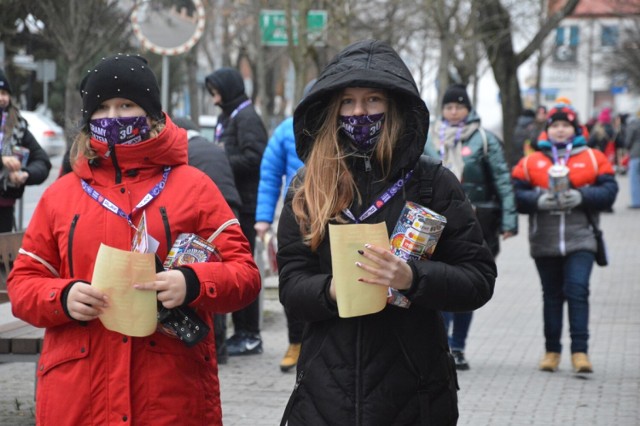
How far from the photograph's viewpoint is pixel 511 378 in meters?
8.43

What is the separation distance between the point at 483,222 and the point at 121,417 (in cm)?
523

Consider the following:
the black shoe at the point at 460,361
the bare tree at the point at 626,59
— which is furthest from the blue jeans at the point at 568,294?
the bare tree at the point at 626,59

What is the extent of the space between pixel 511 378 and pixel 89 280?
5105mm

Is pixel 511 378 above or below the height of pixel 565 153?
below

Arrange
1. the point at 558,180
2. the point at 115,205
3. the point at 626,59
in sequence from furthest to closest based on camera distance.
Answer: the point at 626,59 < the point at 558,180 < the point at 115,205

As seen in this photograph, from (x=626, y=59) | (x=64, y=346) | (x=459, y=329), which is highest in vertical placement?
(x=626, y=59)

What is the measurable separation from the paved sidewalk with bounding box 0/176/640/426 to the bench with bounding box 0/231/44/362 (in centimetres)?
49

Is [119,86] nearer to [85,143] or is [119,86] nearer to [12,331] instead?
[85,143]

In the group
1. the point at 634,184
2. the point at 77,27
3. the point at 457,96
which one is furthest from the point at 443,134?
the point at 634,184

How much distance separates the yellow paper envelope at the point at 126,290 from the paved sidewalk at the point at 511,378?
10.8ft

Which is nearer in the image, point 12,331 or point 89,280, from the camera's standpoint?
point 89,280

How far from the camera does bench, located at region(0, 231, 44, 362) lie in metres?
6.19

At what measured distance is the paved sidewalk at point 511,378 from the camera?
23.7 feet

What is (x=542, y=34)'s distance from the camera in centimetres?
2462
